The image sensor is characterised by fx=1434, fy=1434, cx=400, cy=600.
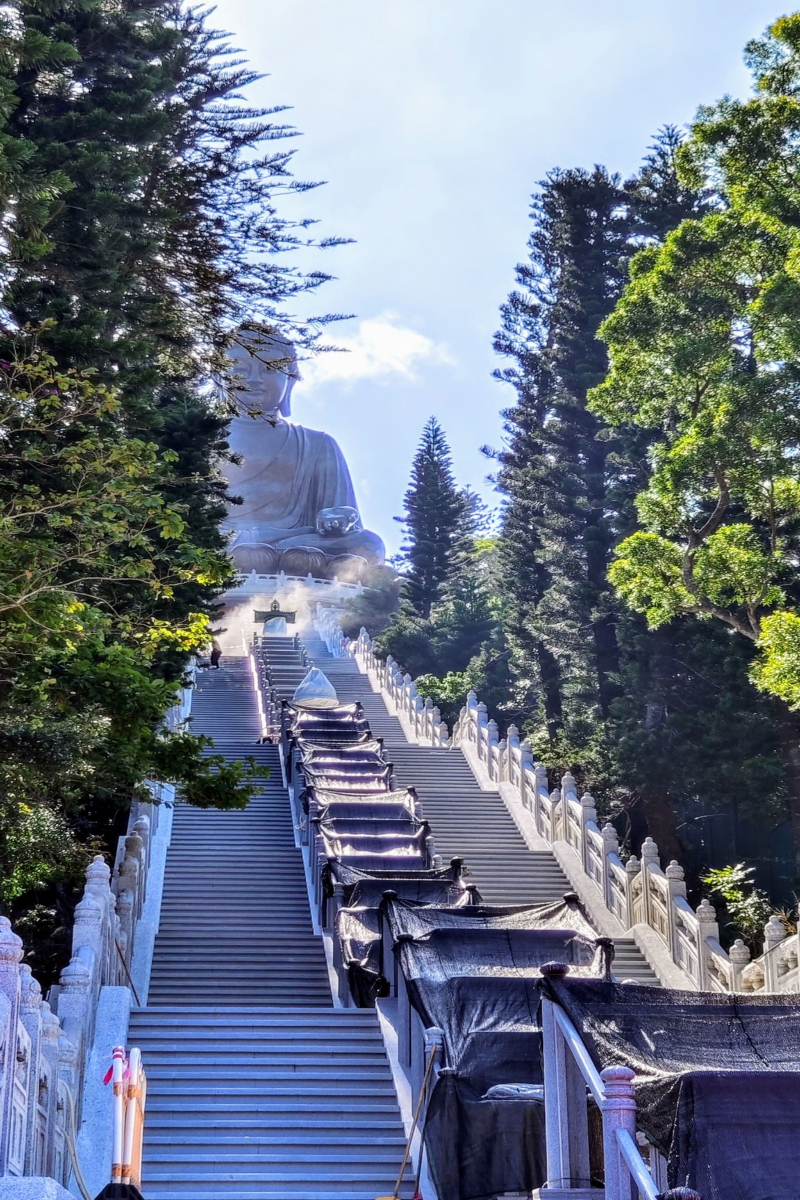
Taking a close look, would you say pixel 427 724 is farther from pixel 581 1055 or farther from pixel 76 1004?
pixel 581 1055

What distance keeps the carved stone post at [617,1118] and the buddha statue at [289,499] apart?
44293 millimetres

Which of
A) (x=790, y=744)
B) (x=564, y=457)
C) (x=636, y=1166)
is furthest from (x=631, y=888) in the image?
(x=564, y=457)

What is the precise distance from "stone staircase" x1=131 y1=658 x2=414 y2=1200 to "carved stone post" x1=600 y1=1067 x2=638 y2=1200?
4.30 meters

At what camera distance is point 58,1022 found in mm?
8977

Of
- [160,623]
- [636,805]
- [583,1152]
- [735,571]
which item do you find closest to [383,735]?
[636,805]

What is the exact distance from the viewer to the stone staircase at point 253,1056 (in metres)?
10.4

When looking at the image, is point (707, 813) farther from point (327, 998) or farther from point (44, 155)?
point (44, 155)

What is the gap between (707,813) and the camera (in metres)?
27.9

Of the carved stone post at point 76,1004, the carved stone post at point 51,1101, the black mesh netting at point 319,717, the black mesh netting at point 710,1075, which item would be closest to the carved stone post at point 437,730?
the black mesh netting at point 319,717

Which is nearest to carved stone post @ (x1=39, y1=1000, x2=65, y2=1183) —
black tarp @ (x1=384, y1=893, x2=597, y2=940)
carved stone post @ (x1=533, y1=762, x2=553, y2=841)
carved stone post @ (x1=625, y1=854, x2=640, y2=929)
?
black tarp @ (x1=384, y1=893, x2=597, y2=940)

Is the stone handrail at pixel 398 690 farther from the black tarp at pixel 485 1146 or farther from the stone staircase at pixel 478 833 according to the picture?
the black tarp at pixel 485 1146

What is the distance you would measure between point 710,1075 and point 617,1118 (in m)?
0.44

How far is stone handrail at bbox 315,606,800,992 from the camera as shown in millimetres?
14523

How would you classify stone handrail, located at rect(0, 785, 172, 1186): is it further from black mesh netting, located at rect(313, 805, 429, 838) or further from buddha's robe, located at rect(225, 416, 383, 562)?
buddha's robe, located at rect(225, 416, 383, 562)
